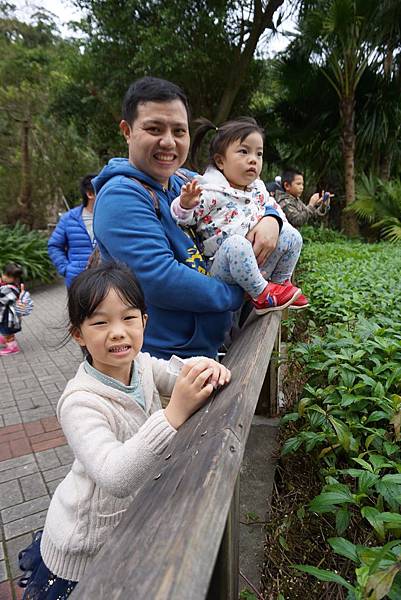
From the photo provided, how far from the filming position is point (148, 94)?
1.34m

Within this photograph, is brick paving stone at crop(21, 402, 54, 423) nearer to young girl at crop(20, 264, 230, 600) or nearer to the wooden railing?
young girl at crop(20, 264, 230, 600)

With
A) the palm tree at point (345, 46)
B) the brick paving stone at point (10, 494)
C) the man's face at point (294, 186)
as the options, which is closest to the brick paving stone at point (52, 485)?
the brick paving stone at point (10, 494)

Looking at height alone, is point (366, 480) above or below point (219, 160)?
below

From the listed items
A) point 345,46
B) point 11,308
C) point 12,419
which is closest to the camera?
point 12,419

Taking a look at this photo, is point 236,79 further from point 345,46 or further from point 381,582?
point 381,582

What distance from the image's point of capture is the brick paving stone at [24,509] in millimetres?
2232

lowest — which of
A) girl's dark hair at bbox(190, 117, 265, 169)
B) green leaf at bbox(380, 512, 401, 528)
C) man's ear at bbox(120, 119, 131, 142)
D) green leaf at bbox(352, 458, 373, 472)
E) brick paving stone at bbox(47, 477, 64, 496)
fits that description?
brick paving stone at bbox(47, 477, 64, 496)

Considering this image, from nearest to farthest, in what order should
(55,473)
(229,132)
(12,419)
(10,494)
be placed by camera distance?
(229,132), (10,494), (55,473), (12,419)

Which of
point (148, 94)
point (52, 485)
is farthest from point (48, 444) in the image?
point (148, 94)

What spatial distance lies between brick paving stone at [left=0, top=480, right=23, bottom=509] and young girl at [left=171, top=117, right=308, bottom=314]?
1.80 metres

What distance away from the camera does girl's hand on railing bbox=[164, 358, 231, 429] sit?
922mm

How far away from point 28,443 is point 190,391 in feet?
8.15

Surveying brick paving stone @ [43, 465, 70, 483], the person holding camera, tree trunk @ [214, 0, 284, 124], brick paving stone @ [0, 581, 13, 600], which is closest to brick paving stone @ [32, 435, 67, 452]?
brick paving stone @ [43, 465, 70, 483]

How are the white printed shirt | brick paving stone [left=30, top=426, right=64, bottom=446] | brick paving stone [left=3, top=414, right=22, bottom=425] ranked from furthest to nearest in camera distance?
1. brick paving stone [left=3, top=414, right=22, bottom=425]
2. brick paving stone [left=30, top=426, right=64, bottom=446]
3. the white printed shirt
